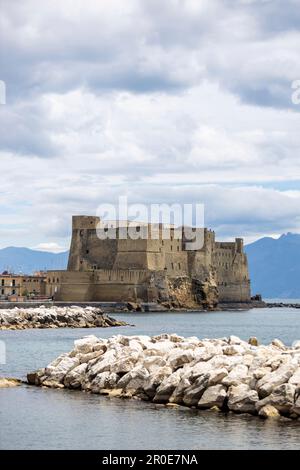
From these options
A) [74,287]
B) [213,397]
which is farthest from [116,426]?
[74,287]

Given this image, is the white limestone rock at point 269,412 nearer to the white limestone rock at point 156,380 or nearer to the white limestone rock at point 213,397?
the white limestone rock at point 213,397

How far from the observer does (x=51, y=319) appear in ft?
155

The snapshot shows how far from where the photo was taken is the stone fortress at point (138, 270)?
66375 millimetres

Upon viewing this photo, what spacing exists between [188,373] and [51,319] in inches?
1221

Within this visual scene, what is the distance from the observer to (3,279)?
74.1 m

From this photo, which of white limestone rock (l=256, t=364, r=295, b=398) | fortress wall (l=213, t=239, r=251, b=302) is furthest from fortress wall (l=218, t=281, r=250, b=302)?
white limestone rock (l=256, t=364, r=295, b=398)

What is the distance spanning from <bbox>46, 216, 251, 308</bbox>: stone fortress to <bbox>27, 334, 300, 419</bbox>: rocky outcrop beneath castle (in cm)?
4513

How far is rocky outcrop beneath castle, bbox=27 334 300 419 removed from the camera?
1548cm

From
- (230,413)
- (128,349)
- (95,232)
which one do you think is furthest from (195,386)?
(95,232)

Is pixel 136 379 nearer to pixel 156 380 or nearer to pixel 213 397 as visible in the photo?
pixel 156 380

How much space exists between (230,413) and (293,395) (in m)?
1.15

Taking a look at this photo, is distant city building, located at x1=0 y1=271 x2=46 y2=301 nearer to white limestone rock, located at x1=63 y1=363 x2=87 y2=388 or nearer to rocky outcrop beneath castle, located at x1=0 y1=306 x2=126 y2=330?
rocky outcrop beneath castle, located at x1=0 y1=306 x2=126 y2=330

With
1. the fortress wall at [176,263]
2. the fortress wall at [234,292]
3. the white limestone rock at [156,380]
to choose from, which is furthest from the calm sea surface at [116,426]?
the fortress wall at [234,292]
